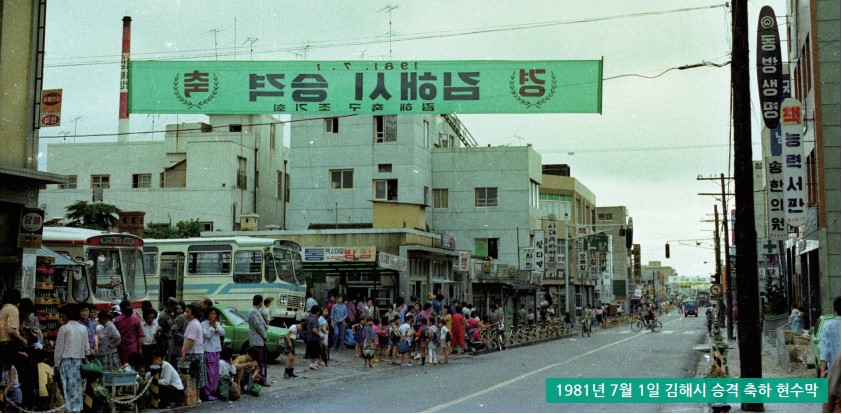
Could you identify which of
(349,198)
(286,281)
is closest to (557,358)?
(286,281)

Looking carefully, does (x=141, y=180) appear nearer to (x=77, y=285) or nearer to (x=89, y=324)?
(x=77, y=285)

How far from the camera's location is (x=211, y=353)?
17.4m

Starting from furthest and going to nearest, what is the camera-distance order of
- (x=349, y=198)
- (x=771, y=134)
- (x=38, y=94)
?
1. (x=349, y=198)
2. (x=771, y=134)
3. (x=38, y=94)

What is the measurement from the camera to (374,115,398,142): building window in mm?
59938

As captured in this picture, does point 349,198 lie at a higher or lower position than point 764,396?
higher

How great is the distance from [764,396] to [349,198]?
48.6 meters

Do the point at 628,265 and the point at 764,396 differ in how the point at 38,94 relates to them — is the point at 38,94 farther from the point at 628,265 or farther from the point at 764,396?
the point at 628,265

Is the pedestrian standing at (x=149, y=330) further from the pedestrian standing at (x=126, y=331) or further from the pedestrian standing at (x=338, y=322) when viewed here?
the pedestrian standing at (x=338, y=322)

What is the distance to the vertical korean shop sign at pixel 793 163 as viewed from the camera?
29.7m

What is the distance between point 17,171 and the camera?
61.7 feet

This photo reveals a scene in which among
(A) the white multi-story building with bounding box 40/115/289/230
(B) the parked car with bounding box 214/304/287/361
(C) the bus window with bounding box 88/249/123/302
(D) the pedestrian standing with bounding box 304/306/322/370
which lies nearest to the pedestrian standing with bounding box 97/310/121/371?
(B) the parked car with bounding box 214/304/287/361

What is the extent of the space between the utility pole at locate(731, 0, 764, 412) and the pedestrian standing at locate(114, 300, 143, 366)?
11075mm

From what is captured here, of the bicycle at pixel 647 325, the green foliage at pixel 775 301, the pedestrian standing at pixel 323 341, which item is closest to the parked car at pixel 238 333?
the pedestrian standing at pixel 323 341

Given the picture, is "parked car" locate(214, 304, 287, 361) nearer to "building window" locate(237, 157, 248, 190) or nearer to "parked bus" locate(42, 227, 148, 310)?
"parked bus" locate(42, 227, 148, 310)
